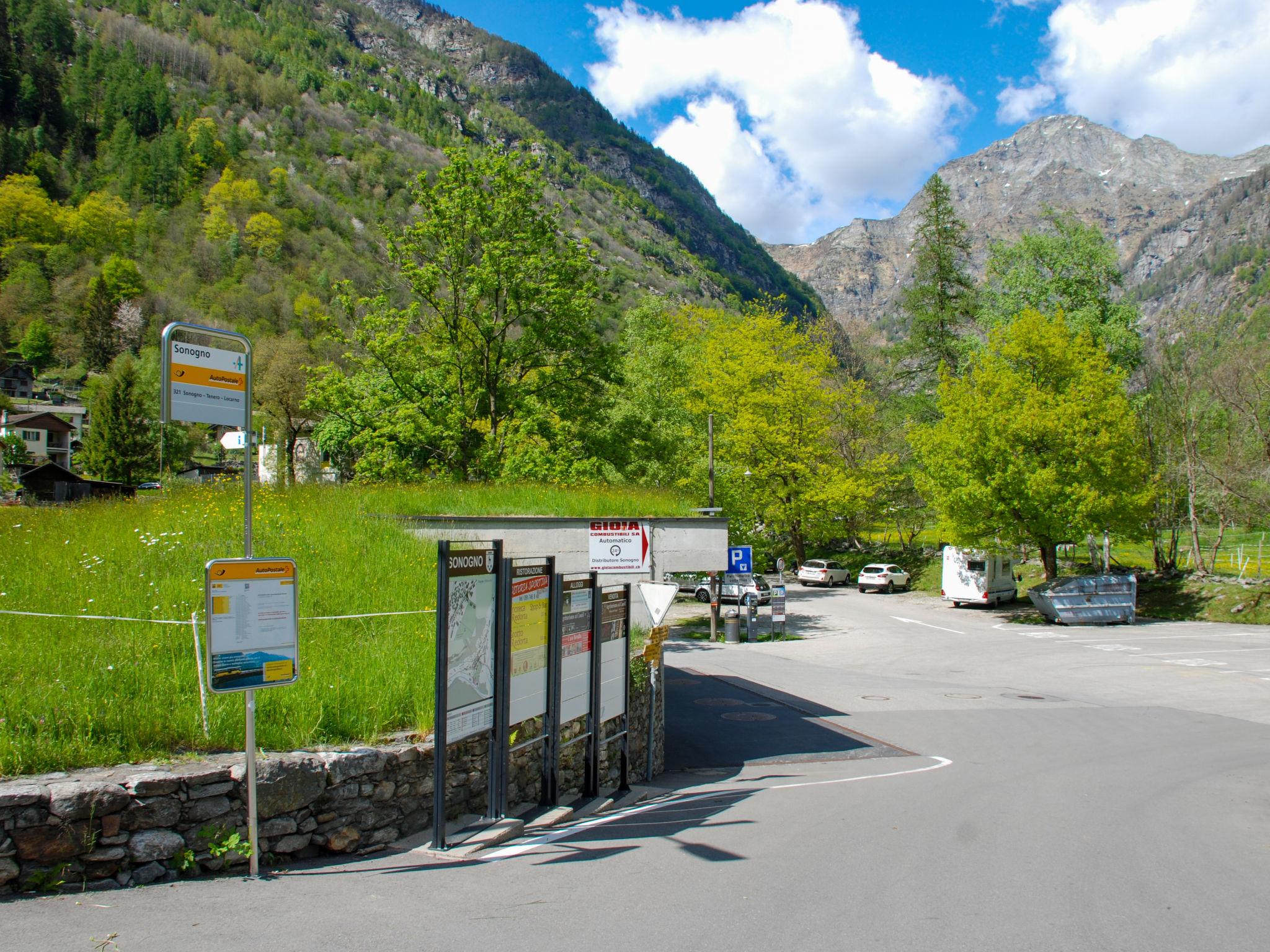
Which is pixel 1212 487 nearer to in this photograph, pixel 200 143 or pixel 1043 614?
pixel 1043 614

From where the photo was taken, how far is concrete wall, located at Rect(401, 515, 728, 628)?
13.5 meters

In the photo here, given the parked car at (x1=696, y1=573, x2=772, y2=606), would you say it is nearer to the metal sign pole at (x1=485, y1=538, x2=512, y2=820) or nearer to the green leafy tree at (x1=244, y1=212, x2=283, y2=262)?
the metal sign pole at (x1=485, y1=538, x2=512, y2=820)

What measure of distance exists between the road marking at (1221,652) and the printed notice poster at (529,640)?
21.9 meters

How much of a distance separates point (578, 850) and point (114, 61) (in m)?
215

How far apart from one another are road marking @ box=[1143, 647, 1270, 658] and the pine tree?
4627 inches

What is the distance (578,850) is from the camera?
6781 millimetres

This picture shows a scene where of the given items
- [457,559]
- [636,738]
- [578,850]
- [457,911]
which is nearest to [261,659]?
[457,559]

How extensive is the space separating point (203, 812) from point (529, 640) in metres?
2.93

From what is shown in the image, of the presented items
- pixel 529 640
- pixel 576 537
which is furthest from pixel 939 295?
pixel 529 640

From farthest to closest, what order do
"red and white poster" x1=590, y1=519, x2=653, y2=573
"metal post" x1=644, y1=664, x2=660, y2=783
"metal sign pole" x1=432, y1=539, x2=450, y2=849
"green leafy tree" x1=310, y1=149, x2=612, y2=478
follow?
"green leafy tree" x1=310, y1=149, x2=612, y2=478 → "red and white poster" x1=590, y1=519, x2=653, y2=573 → "metal post" x1=644, y1=664, x2=660, y2=783 → "metal sign pole" x1=432, y1=539, x2=450, y2=849

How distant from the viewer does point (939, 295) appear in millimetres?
51531

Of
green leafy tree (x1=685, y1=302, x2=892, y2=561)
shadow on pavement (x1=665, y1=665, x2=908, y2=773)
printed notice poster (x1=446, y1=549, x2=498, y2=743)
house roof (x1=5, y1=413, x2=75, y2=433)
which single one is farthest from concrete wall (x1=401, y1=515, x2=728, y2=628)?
house roof (x1=5, y1=413, x2=75, y2=433)

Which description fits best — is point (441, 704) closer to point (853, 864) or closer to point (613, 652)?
point (613, 652)

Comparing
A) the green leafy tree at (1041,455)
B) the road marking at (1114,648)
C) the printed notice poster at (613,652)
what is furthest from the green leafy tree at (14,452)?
the road marking at (1114,648)
